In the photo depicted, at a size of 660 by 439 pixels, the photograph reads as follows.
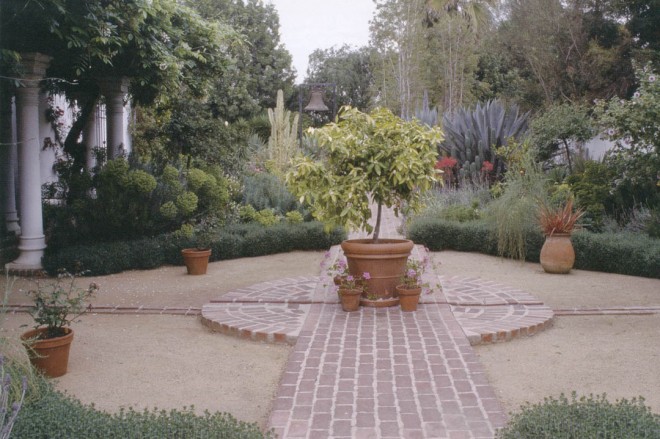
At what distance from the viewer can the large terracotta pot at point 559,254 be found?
332 inches

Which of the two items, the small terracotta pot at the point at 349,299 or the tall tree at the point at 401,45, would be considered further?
the tall tree at the point at 401,45

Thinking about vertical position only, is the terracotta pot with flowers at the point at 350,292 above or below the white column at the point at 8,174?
below

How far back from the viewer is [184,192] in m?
9.48

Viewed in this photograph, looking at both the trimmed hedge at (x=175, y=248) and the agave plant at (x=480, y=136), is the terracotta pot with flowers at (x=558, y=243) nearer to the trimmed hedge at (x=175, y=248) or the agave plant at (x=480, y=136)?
the trimmed hedge at (x=175, y=248)

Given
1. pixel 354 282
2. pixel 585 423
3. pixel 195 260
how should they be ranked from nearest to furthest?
1. pixel 585 423
2. pixel 354 282
3. pixel 195 260

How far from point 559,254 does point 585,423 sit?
233 inches

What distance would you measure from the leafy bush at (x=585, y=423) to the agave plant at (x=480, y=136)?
35.4 ft

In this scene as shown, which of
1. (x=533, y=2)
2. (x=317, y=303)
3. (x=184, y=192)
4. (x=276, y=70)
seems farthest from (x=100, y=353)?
(x=276, y=70)

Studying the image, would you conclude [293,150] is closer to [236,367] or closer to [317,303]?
[317,303]

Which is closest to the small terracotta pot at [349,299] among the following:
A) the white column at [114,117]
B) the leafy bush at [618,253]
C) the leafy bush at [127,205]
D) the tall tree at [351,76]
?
the leafy bush at [127,205]

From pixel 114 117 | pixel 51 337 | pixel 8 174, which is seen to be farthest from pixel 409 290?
pixel 8 174

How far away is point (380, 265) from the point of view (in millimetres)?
6320

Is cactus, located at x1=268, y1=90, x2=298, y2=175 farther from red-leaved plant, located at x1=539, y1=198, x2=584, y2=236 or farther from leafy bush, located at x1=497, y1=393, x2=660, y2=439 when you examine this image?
leafy bush, located at x1=497, y1=393, x2=660, y2=439

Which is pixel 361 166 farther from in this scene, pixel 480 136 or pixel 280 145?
pixel 280 145
